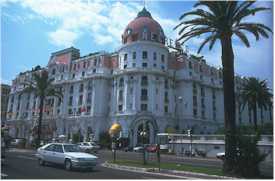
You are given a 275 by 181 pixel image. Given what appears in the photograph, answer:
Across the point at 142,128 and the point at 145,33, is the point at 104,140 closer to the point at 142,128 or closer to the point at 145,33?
the point at 142,128

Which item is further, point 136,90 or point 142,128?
point 136,90

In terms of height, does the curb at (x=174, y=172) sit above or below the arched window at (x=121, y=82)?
below

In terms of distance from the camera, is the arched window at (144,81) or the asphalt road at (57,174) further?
the arched window at (144,81)

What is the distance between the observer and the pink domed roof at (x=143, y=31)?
239 feet

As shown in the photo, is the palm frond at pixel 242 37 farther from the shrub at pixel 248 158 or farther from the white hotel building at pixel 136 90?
the white hotel building at pixel 136 90

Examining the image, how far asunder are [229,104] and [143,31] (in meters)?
53.8

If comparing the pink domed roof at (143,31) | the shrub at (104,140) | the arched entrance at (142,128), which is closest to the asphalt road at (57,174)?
the shrub at (104,140)

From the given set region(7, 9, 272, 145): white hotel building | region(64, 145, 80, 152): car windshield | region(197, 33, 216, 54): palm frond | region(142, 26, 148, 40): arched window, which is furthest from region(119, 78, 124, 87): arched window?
region(64, 145, 80, 152): car windshield

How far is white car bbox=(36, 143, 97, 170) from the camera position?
1886cm

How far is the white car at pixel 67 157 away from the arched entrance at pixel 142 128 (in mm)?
46927

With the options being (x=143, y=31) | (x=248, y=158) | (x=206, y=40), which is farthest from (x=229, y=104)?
(x=143, y=31)

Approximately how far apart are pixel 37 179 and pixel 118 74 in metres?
60.1

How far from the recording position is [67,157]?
63.7ft

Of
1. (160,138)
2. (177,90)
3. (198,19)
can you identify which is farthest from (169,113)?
(198,19)
